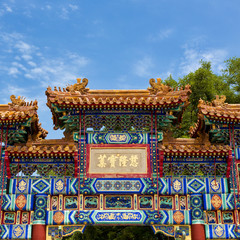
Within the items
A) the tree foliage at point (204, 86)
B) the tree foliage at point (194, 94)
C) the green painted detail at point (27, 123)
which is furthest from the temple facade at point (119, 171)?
the tree foliage at point (204, 86)

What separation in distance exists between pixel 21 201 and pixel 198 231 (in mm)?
5177

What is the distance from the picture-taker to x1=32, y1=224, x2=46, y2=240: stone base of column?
35.2 ft

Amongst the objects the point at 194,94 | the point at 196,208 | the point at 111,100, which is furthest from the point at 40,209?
the point at 194,94

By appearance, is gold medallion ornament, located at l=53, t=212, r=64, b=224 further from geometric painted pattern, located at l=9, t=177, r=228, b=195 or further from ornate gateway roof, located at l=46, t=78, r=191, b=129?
ornate gateway roof, located at l=46, t=78, r=191, b=129

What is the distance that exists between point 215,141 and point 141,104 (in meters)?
2.75

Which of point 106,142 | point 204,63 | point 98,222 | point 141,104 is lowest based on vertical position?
point 98,222

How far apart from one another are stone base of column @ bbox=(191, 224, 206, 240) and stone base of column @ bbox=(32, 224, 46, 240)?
4.25 metres

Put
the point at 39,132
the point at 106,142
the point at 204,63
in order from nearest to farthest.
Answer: the point at 106,142
the point at 39,132
the point at 204,63

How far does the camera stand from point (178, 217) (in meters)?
11.0

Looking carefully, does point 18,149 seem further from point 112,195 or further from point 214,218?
point 214,218

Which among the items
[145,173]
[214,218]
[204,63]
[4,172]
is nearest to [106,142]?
[145,173]

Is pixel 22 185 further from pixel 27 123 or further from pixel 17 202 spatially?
pixel 27 123

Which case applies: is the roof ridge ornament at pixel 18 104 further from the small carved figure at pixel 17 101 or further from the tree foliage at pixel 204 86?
the tree foliage at pixel 204 86

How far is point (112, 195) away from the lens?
11.2 m
